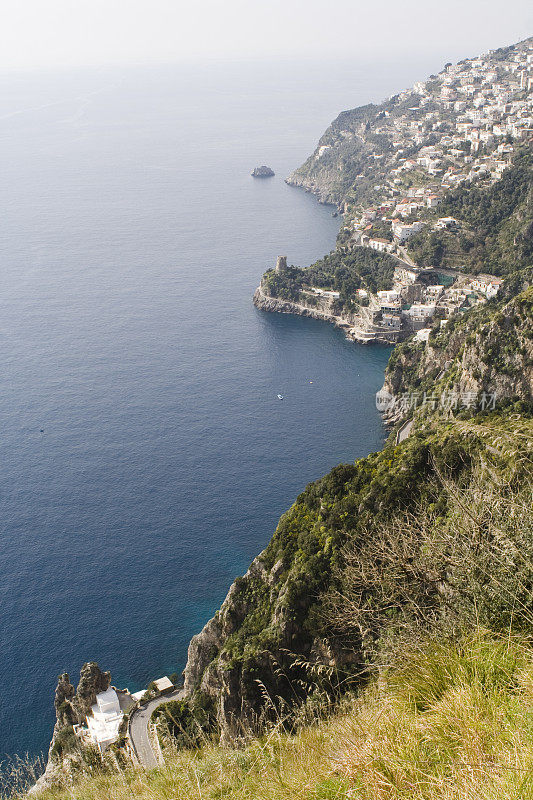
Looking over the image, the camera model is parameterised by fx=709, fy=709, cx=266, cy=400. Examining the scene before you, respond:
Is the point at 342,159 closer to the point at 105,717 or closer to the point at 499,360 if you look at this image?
the point at 499,360

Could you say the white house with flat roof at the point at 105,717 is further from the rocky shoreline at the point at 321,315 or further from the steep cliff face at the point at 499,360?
the rocky shoreline at the point at 321,315

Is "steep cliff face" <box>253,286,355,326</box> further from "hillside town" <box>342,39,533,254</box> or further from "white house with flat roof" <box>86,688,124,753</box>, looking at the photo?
"white house with flat roof" <box>86,688,124,753</box>

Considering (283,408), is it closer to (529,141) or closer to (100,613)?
(100,613)

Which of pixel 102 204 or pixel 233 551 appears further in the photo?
pixel 102 204

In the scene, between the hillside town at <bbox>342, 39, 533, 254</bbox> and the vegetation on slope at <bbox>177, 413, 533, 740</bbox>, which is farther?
the hillside town at <bbox>342, 39, 533, 254</bbox>

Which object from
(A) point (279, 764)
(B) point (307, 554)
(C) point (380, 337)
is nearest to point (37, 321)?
(C) point (380, 337)

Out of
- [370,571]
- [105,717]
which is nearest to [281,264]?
[105,717]

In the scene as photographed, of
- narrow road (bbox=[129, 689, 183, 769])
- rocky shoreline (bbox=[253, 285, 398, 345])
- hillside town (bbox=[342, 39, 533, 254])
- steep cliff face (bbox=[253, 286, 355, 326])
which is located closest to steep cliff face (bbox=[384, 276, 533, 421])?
rocky shoreline (bbox=[253, 285, 398, 345])
